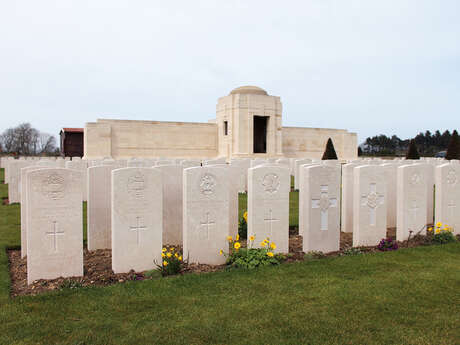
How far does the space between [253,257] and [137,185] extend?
188 centimetres

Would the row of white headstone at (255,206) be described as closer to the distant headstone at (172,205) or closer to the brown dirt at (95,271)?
the distant headstone at (172,205)

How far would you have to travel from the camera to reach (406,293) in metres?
3.86

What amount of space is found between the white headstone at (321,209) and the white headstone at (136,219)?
2281mm

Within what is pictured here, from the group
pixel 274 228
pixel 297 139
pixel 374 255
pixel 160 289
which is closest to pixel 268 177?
pixel 274 228

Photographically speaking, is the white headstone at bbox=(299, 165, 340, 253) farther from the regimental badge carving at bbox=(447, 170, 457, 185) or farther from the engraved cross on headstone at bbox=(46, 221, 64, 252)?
the engraved cross on headstone at bbox=(46, 221, 64, 252)

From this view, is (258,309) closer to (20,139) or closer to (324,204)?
(324,204)

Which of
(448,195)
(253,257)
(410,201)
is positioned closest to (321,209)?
(253,257)

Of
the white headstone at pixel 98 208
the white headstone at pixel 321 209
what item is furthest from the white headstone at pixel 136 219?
the white headstone at pixel 321 209

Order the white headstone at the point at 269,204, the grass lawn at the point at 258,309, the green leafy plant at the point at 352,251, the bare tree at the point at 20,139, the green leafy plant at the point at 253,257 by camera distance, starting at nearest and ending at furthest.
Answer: the grass lawn at the point at 258,309, the green leafy plant at the point at 253,257, the white headstone at the point at 269,204, the green leafy plant at the point at 352,251, the bare tree at the point at 20,139

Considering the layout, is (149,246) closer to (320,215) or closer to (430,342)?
(320,215)

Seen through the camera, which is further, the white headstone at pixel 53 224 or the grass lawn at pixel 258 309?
the white headstone at pixel 53 224

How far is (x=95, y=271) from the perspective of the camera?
4.79 meters

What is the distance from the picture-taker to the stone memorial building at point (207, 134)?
27047 millimetres

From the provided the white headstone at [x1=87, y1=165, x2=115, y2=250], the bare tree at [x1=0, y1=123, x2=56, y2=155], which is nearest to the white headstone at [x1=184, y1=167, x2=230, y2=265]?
the white headstone at [x1=87, y1=165, x2=115, y2=250]
